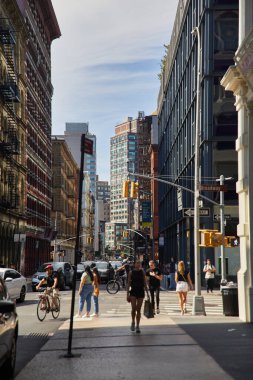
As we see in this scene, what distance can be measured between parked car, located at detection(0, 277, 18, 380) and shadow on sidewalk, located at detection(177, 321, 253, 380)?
11.2 feet

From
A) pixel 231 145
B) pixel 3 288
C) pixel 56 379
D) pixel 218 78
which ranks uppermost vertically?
pixel 218 78

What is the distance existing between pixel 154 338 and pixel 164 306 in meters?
11.3

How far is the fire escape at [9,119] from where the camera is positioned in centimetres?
5062

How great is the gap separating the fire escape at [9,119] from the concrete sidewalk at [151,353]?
A: 35512mm

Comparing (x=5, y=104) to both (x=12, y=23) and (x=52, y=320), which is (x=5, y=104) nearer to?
(x=12, y=23)

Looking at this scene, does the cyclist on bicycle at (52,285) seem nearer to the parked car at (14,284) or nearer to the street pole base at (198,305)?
the street pole base at (198,305)

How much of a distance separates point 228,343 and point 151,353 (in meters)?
2.07

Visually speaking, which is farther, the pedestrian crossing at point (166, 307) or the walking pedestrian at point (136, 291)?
the pedestrian crossing at point (166, 307)

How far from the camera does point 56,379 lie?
31.2 feet

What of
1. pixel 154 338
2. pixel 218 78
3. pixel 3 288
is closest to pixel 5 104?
pixel 218 78

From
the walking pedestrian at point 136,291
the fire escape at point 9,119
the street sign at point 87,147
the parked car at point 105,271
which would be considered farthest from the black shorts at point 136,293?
the fire escape at point 9,119

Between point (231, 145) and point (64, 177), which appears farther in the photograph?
point (64, 177)

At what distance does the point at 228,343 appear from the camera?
43.3ft

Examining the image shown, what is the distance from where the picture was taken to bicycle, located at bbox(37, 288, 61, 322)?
1973 centimetres
